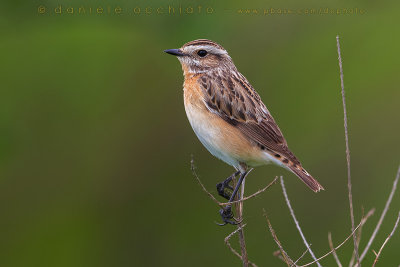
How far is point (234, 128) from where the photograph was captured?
670 cm

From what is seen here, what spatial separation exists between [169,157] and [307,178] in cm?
373

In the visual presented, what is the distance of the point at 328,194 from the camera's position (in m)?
9.79

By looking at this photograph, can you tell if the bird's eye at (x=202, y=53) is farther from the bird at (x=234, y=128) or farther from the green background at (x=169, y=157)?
the green background at (x=169, y=157)

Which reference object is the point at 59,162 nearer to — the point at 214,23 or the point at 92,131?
the point at 92,131

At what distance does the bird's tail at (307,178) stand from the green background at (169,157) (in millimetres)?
3129

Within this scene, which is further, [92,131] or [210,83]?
[92,131]

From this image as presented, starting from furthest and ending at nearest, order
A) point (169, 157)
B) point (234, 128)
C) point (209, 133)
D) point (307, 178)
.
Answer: point (169, 157)
point (234, 128)
point (209, 133)
point (307, 178)

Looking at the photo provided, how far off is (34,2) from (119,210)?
3904 mm

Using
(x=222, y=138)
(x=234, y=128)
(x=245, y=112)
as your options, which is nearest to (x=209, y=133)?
(x=222, y=138)

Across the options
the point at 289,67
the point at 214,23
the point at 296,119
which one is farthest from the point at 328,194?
the point at 214,23

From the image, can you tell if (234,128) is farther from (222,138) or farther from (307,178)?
(307,178)

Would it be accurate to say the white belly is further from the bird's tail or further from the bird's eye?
the bird's eye

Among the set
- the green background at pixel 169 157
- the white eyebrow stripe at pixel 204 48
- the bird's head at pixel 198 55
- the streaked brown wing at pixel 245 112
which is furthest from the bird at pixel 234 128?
the green background at pixel 169 157

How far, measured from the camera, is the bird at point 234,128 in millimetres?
6578
